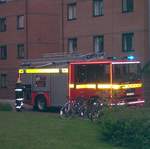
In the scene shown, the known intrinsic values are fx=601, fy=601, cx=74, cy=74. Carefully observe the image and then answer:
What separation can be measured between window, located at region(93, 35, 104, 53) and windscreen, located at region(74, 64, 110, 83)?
36.5 ft

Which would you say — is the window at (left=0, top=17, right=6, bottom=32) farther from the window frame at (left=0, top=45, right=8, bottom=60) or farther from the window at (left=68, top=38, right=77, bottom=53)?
the window at (left=68, top=38, right=77, bottom=53)

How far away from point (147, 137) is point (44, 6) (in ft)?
131

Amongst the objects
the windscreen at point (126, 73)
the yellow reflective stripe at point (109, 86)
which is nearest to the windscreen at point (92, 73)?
the yellow reflective stripe at point (109, 86)

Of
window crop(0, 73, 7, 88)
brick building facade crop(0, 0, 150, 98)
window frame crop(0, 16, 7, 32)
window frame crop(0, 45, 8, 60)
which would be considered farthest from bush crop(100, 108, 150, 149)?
window frame crop(0, 16, 7, 32)

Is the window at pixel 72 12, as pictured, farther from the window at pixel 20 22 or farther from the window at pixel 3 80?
the window at pixel 3 80

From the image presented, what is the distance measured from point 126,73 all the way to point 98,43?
1313 centimetres

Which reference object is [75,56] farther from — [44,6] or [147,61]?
[44,6]

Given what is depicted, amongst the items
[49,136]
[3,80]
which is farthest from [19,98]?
[3,80]

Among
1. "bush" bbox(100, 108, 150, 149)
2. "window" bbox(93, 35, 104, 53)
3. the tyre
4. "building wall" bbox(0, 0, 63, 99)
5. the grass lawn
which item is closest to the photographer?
"bush" bbox(100, 108, 150, 149)

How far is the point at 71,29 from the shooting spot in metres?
43.5

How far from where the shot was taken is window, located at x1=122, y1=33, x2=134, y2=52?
128ft

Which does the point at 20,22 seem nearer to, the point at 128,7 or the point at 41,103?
the point at 128,7

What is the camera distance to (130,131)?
45.4 feet

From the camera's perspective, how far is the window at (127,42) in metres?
39.0
